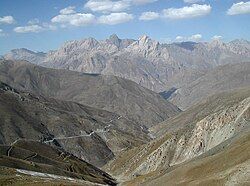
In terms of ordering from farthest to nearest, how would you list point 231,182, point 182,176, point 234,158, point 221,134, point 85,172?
point 85,172 → point 221,134 → point 182,176 → point 234,158 → point 231,182

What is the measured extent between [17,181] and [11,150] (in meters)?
85.8

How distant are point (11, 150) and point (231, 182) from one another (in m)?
129

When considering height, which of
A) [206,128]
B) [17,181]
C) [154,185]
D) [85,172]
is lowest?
[85,172]

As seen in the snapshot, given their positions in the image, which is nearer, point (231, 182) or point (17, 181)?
point (231, 182)

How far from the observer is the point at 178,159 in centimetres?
19588

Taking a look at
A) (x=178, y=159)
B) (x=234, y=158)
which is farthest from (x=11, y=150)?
(x=234, y=158)

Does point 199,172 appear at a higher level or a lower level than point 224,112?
higher

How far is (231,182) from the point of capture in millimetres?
67688

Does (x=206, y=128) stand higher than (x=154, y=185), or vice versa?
(x=154, y=185)

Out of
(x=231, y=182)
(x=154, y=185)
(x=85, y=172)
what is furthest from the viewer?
(x=85, y=172)

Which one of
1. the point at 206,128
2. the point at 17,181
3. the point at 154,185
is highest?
the point at 17,181

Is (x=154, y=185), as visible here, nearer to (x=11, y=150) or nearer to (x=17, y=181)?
(x=17, y=181)

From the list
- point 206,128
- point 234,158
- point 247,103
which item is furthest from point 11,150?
point 234,158

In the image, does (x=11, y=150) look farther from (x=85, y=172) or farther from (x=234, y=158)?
(x=234, y=158)
